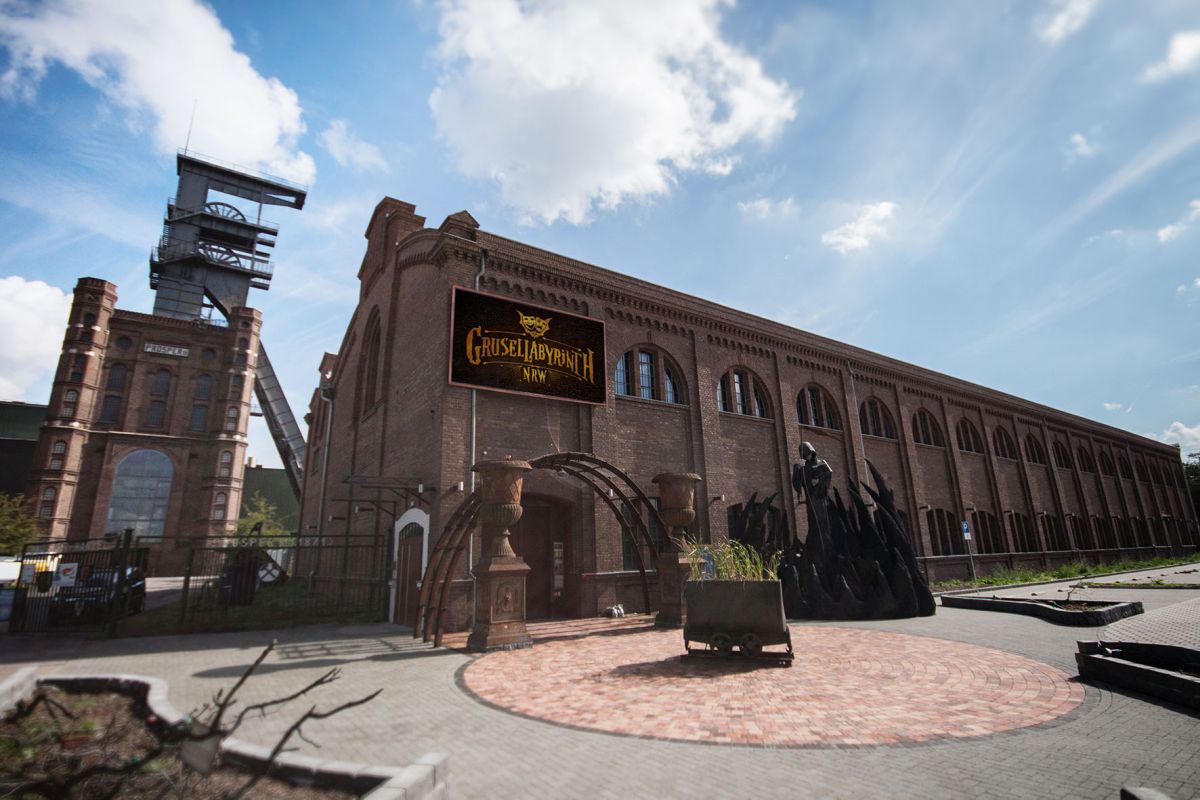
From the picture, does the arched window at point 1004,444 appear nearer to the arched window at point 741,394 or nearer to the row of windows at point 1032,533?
the row of windows at point 1032,533

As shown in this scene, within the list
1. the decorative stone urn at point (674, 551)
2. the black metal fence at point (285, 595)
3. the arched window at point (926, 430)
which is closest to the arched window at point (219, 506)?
the black metal fence at point (285, 595)

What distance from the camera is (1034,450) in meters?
31.1

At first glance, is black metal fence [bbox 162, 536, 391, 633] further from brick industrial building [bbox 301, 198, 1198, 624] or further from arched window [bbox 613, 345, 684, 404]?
arched window [bbox 613, 345, 684, 404]

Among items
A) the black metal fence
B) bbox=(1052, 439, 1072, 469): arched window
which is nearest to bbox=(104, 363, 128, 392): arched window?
the black metal fence

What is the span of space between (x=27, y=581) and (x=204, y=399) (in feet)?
107

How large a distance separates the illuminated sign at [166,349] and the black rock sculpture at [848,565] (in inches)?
1770

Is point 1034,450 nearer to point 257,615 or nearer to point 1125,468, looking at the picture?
point 1125,468

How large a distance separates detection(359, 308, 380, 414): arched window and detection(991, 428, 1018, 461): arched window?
29.5 m

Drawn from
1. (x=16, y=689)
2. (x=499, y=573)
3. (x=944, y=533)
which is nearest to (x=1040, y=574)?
(x=944, y=533)

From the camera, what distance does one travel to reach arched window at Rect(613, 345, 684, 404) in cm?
1691

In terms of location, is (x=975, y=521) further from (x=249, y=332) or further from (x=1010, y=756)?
(x=249, y=332)

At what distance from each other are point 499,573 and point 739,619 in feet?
14.1

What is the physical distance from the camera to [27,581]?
13219 millimetres

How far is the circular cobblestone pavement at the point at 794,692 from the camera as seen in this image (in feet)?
16.9
